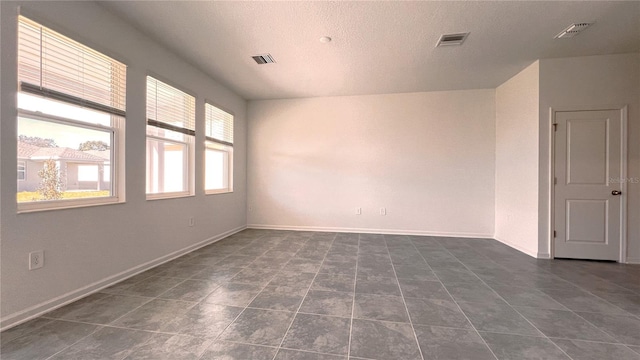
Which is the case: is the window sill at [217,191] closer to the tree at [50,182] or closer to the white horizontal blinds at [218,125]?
the white horizontal blinds at [218,125]

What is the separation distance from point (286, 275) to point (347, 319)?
3.48 feet

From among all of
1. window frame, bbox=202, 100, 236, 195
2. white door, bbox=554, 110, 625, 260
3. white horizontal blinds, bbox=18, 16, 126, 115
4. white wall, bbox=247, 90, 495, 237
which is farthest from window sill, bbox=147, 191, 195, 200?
white door, bbox=554, 110, 625, 260

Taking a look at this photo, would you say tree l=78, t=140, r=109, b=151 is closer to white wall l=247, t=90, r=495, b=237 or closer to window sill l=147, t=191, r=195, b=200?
window sill l=147, t=191, r=195, b=200

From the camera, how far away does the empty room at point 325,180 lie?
177 cm

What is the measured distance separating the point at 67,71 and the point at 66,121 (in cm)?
45

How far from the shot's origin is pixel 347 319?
74.9 inches

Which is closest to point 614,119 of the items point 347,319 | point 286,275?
point 347,319

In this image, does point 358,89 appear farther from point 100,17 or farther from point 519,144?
point 100,17

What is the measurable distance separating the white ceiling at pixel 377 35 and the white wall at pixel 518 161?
36 cm

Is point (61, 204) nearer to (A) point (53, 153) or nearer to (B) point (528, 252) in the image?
(A) point (53, 153)

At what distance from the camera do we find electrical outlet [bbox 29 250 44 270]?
6.15ft

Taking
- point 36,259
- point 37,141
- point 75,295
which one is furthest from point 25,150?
point 75,295

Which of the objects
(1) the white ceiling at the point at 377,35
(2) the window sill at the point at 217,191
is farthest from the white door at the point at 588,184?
(2) the window sill at the point at 217,191

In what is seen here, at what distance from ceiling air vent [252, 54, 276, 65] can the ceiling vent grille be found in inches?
140
